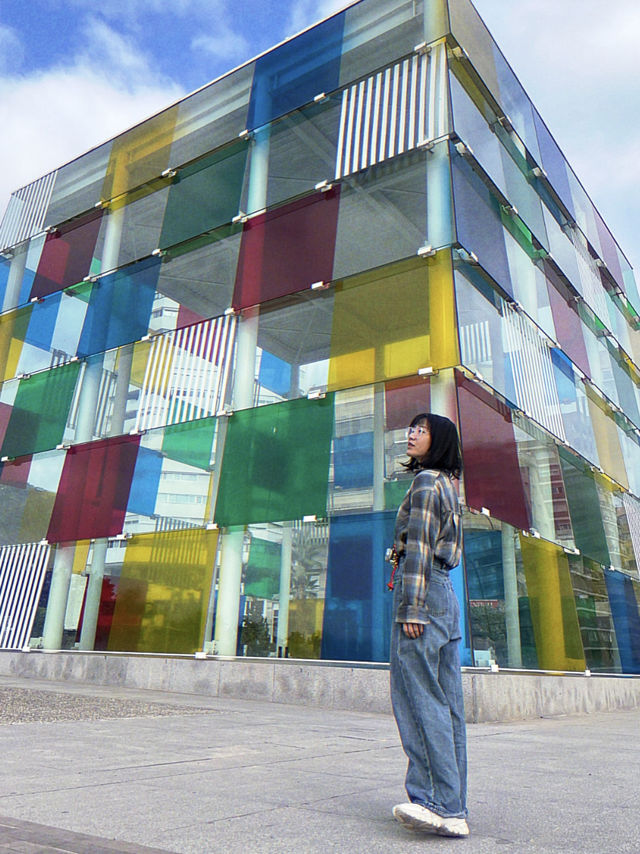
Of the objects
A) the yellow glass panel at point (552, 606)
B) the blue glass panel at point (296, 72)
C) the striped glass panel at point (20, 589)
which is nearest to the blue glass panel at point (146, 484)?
the striped glass panel at point (20, 589)

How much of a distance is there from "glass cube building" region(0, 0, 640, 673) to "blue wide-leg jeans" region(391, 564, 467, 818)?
16.4 ft

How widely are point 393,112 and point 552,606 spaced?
7.34 m

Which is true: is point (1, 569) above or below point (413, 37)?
below

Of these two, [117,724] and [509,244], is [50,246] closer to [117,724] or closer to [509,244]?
[509,244]

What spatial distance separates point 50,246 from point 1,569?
6647mm

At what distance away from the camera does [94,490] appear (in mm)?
11531

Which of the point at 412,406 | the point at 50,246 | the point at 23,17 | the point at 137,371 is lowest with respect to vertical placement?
the point at 412,406

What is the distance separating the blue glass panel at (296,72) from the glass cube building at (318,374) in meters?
0.05

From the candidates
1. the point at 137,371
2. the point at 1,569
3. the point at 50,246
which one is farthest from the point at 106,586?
the point at 50,246

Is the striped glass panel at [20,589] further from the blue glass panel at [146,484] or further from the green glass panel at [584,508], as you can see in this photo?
the green glass panel at [584,508]

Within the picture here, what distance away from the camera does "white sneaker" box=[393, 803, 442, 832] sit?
2.66 metres

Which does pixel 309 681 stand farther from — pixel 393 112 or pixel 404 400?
pixel 393 112

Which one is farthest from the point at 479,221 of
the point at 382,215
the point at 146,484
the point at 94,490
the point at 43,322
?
the point at 43,322

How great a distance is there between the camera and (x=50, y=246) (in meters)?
14.9
